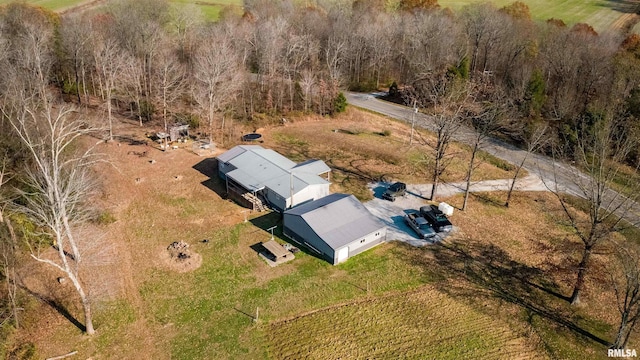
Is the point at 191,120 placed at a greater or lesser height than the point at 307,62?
lesser

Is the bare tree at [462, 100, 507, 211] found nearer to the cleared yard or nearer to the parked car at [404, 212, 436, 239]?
the parked car at [404, 212, 436, 239]

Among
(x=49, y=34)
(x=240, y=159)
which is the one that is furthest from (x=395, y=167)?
(x=49, y=34)

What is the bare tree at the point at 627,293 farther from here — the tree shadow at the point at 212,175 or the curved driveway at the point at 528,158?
the tree shadow at the point at 212,175

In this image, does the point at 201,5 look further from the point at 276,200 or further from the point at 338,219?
the point at 338,219

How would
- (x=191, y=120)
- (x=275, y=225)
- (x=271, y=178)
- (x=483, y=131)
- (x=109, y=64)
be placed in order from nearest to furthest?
(x=275, y=225), (x=483, y=131), (x=271, y=178), (x=109, y=64), (x=191, y=120)

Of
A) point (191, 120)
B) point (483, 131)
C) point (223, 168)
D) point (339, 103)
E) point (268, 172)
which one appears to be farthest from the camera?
point (339, 103)

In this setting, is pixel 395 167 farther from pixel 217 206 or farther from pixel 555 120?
pixel 555 120

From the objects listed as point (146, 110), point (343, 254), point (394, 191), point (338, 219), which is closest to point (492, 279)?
point (343, 254)

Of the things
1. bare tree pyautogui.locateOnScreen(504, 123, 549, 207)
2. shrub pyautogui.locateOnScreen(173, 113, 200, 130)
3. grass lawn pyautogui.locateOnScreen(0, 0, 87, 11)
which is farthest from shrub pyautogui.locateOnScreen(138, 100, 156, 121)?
grass lawn pyautogui.locateOnScreen(0, 0, 87, 11)
